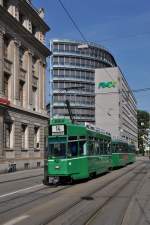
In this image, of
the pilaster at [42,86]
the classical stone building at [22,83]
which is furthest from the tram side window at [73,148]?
the pilaster at [42,86]

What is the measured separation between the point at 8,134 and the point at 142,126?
4619 inches

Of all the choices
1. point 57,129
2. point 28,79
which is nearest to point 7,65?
point 28,79

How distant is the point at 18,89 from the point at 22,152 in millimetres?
6189

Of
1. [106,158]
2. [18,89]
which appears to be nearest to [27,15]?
[18,89]

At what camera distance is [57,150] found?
22.2 meters

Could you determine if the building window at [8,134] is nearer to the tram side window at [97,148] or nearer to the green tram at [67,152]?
the tram side window at [97,148]

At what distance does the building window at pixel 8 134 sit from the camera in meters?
43.0

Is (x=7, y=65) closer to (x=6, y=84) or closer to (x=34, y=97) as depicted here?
(x=6, y=84)

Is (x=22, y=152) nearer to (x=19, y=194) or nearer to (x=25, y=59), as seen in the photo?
(x=25, y=59)

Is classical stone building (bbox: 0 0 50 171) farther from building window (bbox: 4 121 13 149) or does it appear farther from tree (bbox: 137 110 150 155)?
tree (bbox: 137 110 150 155)

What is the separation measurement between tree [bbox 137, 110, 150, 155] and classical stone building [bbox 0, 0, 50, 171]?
4006 inches

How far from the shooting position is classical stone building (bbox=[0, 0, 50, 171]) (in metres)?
42.9

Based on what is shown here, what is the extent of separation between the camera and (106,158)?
30625 mm

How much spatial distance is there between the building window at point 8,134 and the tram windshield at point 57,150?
21.0 meters
